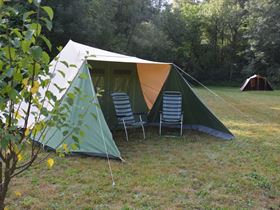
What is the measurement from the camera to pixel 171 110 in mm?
6234

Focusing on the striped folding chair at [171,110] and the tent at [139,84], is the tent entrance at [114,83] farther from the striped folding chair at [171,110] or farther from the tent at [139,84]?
the striped folding chair at [171,110]

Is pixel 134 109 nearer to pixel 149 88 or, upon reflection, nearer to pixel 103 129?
pixel 149 88

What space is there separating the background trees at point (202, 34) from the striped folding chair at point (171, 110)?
552 inches

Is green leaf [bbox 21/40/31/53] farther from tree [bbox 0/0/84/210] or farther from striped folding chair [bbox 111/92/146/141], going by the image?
striped folding chair [bbox 111/92/146/141]

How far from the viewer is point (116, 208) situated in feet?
10.00

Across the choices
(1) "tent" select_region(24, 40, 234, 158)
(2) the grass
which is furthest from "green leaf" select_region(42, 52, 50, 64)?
(1) "tent" select_region(24, 40, 234, 158)

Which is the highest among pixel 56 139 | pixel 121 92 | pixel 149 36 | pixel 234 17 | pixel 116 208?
pixel 234 17

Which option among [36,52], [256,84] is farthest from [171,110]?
[256,84]

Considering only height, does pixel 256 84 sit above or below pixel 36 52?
below

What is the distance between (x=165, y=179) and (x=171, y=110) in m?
2.55

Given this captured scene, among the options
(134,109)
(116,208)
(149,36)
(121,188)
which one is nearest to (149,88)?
(134,109)

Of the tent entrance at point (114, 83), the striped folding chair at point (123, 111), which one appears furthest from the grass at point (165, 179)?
the tent entrance at point (114, 83)

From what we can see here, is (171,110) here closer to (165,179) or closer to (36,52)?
(165,179)

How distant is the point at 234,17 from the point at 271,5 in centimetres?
299
